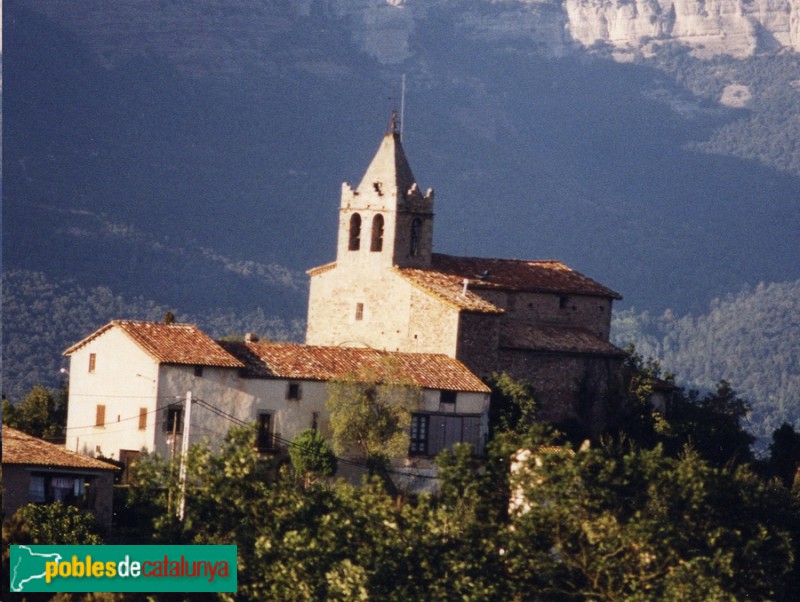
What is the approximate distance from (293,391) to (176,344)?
12.7 ft

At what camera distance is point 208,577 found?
49.5 metres

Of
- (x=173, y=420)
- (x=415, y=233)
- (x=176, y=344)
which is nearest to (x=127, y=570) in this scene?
(x=173, y=420)

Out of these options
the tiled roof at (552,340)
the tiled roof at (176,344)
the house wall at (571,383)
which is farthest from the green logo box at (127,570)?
the tiled roof at (552,340)

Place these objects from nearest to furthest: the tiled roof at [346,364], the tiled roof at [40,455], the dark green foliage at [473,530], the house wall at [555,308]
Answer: the dark green foliage at [473,530]
the tiled roof at [40,455]
the tiled roof at [346,364]
the house wall at [555,308]

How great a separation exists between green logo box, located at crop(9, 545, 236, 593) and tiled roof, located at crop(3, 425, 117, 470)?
7.96 m

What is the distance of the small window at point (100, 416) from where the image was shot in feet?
214

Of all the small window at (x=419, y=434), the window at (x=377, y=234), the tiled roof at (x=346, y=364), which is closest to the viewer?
the tiled roof at (x=346, y=364)

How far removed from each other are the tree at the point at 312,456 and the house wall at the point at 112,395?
437 centimetres

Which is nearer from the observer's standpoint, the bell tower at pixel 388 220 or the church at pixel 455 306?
the church at pixel 455 306

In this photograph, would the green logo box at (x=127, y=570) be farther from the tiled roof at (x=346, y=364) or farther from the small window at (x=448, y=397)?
the small window at (x=448, y=397)

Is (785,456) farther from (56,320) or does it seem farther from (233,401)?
(56,320)

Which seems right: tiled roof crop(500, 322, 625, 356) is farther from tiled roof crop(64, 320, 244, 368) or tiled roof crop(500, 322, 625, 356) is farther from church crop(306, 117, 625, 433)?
tiled roof crop(64, 320, 244, 368)

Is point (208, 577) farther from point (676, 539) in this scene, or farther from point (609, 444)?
point (609, 444)

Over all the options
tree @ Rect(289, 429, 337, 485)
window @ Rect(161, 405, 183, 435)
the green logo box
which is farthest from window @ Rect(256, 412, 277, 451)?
the green logo box
